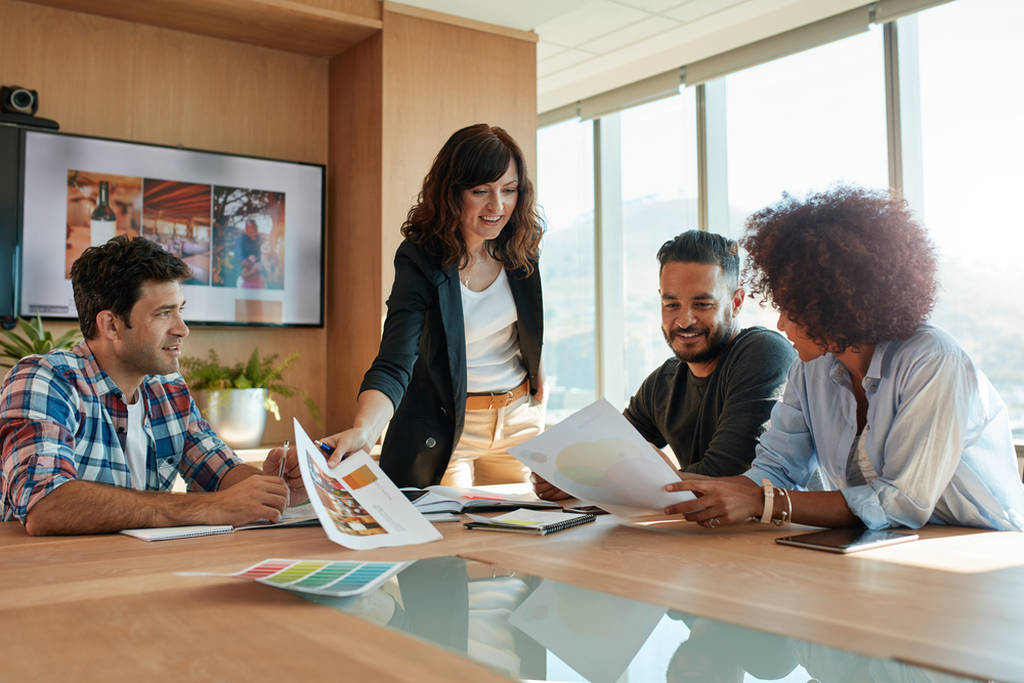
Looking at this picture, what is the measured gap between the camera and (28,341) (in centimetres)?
342

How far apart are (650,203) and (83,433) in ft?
12.9

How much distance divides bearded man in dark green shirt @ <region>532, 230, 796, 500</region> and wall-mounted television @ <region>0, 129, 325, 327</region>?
2.23 metres

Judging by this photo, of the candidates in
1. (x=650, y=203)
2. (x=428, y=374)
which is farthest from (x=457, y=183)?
(x=650, y=203)

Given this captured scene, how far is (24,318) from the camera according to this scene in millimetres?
3430

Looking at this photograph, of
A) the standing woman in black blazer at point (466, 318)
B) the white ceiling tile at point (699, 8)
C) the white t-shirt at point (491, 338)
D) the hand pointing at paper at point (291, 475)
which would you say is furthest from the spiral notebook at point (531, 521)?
the white ceiling tile at point (699, 8)

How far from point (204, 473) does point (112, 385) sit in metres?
0.28

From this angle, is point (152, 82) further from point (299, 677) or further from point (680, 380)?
point (299, 677)

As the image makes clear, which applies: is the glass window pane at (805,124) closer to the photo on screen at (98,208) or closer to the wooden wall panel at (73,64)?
the photo on screen at (98,208)

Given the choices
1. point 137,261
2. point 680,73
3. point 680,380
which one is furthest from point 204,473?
point 680,73

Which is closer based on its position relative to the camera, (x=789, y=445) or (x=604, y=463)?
(x=604, y=463)

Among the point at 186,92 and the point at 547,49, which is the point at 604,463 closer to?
the point at 186,92

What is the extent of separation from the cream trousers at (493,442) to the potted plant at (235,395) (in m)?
1.61

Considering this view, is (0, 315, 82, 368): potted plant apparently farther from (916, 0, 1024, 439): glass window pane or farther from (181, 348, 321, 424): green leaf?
(916, 0, 1024, 439): glass window pane

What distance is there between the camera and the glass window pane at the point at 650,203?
191 inches
